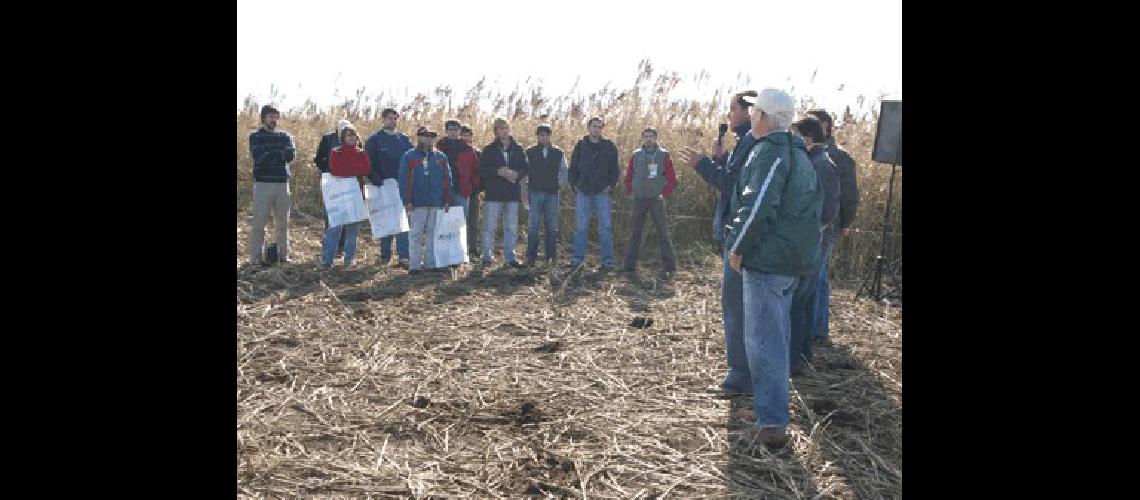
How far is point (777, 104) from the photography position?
4.22m

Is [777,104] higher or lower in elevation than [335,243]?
higher

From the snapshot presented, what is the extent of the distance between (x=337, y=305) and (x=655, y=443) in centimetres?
442

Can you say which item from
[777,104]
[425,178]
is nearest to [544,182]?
[425,178]

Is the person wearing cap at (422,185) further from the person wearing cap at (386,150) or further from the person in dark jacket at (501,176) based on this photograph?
the person in dark jacket at (501,176)

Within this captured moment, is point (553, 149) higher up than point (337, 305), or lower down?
higher up

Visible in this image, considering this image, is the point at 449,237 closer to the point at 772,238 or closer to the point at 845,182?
the point at 845,182

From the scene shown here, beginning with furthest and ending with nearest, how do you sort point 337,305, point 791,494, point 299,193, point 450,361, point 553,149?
point 299,193 → point 553,149 → point 337,305 → point 450,361 → point 791,494

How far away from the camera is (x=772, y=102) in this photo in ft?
13.9

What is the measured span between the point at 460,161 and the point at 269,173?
214cm

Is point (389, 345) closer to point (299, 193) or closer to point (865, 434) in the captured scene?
point (865, 434)

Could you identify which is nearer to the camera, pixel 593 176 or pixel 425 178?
pixel 425 178

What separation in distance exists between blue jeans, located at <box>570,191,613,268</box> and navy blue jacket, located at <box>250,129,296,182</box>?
340 cm

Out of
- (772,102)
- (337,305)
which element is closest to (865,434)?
(772,102)

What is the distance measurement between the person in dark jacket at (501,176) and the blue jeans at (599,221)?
74 centimetres
